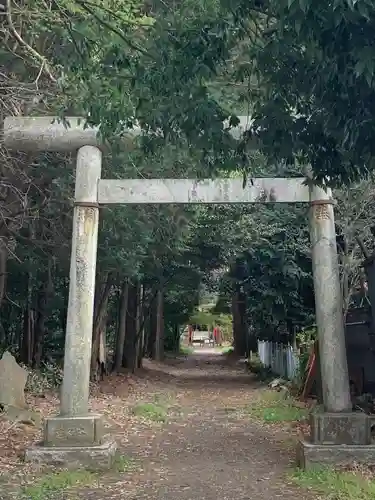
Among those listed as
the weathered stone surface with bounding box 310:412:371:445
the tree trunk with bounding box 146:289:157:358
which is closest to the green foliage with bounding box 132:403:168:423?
the weathered stone surface with bounding box 310:412:371:445

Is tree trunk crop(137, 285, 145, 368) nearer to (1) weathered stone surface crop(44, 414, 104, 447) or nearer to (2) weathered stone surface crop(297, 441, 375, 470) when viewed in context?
(1) weathered stone surface crop(44, 414, 104, 447)

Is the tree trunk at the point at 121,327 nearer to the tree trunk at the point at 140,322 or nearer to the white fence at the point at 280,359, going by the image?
the tree trunk at the point at 140,322

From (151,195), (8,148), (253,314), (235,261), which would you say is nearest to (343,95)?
(151,195)

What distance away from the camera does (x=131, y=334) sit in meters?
19.6

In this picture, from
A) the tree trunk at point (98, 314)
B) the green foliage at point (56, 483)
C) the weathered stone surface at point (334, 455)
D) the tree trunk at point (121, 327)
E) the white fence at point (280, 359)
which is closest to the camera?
the green foliage at point (56, 483)

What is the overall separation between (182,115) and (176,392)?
40.4 feet

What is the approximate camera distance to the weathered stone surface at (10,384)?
9.59 m

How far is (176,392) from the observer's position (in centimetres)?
1577

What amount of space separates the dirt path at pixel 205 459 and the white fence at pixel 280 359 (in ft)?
9.19

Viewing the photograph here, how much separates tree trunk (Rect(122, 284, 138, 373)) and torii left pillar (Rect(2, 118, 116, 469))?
1116cm

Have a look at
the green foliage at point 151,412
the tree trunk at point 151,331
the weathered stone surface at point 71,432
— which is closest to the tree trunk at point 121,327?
the tree trunk at point 151,331

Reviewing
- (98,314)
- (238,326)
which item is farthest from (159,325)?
(98,314)

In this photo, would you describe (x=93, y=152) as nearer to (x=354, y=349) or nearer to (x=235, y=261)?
(x=354, y=349)

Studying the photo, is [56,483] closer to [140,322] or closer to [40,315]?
[40,315]
